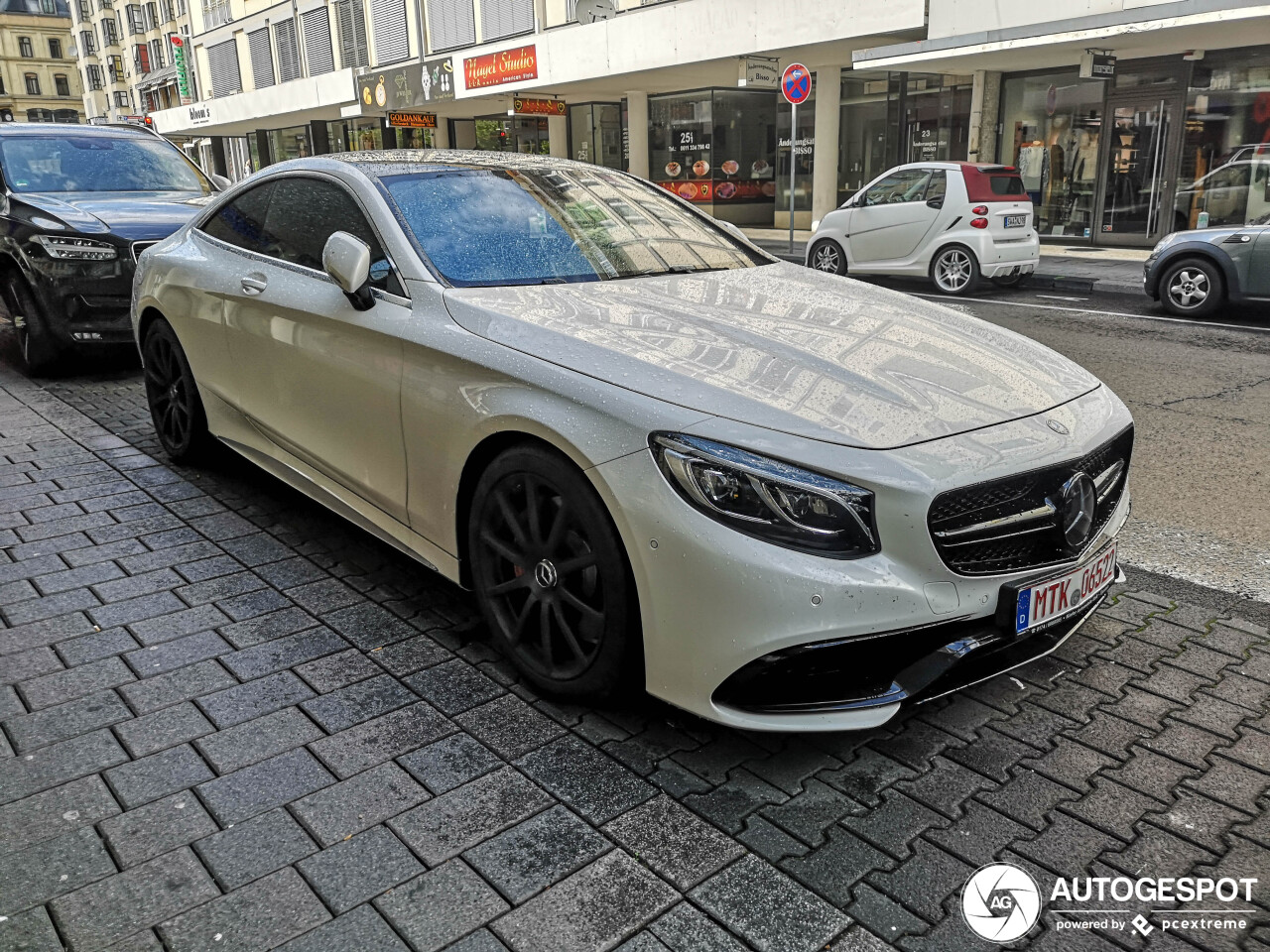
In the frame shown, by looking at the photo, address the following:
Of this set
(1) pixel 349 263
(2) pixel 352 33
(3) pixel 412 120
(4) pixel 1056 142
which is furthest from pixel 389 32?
(1) pixel 349 263

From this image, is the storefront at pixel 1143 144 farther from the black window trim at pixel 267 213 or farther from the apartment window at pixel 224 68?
the apartment window at pixel 224 68

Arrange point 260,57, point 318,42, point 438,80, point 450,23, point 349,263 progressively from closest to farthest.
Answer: point 349,263 < point 450,23 < point 438,80 < point 318,42 < point 260,57

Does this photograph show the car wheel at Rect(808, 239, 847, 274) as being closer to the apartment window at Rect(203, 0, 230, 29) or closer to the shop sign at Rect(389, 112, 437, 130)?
the shop sign at Rect(389, 112, 437, 130)

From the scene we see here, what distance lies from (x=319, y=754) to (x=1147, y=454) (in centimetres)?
488

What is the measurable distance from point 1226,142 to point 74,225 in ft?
55.8

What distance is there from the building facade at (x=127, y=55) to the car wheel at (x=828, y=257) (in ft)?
167

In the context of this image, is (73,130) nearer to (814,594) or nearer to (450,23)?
(814,594)

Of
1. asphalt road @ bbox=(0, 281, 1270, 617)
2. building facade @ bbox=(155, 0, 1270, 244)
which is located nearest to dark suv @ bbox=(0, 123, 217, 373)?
asphalt road @ bbox=(0, 281, 1270, 617)

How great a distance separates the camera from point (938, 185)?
1287 centimetres

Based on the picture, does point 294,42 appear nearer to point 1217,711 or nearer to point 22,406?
point 22,406

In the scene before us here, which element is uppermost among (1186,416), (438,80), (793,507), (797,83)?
(438,80)

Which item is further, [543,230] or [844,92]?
[844,92]

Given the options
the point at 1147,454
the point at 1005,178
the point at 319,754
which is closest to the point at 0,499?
the point at 319,754

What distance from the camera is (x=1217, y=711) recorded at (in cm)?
300
